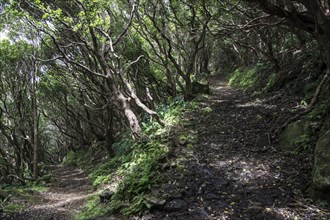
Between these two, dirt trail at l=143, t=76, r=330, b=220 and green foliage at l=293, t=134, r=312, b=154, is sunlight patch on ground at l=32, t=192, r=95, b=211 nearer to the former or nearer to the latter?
dirt trail at l=143, t=76, r=330, b=220

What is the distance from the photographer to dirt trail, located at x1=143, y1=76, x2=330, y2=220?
15.7 feet

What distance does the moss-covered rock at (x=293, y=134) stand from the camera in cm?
631

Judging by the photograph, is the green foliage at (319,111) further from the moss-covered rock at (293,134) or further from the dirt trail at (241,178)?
the dirt trail at (241,178)

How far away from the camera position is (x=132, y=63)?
1001 cm

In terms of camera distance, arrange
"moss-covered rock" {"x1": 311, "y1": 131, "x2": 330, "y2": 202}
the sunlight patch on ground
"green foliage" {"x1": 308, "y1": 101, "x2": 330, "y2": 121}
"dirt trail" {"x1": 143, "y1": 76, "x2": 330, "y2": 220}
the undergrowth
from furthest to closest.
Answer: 1. the sunlight patch on ground
2. "green foliage" {"x1": 308, "y1": 101, "x2": 330, "y2": 121}
3. the undergrowth
4. "dirt trail" {"x1": 143, "y1": 76, "x2": 330, "y2": 220}
5. "moss-covered rock" {"x1": 311, "y1": 131, "x2": 330, "y2": 202}

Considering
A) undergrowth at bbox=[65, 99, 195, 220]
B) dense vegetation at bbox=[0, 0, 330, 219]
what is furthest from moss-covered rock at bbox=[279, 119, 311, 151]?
undergrowth at bbox=[65, 99, 195, 220]

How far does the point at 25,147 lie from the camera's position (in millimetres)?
15797

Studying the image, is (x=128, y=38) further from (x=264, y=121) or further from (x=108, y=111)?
(x=264, y=121)

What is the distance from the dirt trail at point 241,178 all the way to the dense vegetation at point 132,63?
57 cm

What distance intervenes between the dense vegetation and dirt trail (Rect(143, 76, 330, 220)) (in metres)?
0.57

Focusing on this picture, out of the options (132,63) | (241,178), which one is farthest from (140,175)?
(132,63)

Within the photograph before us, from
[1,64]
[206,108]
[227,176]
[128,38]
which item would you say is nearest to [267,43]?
[206,108]

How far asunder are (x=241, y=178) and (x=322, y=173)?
63.8 inches

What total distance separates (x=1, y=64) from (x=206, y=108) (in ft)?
34.0
